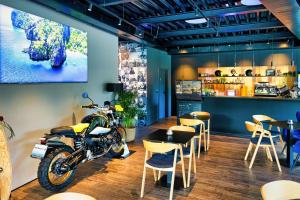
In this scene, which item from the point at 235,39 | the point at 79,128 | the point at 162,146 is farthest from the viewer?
the point at 235,39

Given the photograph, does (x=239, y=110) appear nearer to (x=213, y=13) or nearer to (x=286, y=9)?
(x=213, y=13)

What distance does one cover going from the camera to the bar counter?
633 centimetres

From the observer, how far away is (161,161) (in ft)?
10.6

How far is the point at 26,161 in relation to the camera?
146 inches

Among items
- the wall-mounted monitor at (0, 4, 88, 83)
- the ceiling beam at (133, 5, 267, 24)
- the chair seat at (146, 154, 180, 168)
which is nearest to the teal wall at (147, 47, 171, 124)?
the ceiling beam at (133, 5, 267, 24)

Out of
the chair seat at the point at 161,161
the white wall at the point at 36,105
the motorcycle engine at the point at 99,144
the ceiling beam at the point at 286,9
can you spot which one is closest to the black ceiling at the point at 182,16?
the white wall at the point at 36,105

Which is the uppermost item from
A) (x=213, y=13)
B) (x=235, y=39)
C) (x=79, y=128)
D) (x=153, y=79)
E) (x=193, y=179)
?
(x=235, y=39)

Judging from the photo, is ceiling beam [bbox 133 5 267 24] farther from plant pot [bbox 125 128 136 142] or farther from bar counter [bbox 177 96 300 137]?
plant pot [bbox 125 128 136 142]

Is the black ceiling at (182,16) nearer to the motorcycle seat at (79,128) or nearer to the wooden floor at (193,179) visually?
the motorcycle seat at (79,128)

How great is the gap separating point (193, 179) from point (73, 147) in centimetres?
210

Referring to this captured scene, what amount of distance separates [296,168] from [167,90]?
6584 millimetres

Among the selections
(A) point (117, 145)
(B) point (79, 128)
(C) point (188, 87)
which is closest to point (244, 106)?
(C) point (188, 87)

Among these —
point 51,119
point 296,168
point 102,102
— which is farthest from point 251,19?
point 51,119

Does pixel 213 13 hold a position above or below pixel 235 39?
below
